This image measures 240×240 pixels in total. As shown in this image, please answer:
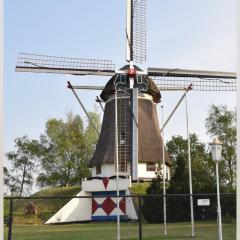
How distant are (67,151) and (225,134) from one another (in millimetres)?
14811

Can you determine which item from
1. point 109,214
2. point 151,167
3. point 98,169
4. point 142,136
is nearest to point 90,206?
point 98,169

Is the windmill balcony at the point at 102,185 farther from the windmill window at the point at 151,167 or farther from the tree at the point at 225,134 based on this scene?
the tree at the point at 225,134

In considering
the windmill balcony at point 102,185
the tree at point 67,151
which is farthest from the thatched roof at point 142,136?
the tree at point 67,151

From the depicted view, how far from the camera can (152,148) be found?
29.6 metres

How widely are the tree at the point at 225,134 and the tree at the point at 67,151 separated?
1068 centimetres

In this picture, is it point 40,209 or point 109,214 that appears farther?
point 40,209

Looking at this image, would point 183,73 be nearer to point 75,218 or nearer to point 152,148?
point 152,148

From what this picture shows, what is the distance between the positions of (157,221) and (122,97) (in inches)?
306

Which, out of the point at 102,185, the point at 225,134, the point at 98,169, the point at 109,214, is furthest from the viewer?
the point at 225,134

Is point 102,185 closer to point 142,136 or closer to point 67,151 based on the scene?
point 142,136

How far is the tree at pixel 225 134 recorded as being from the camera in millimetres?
37438

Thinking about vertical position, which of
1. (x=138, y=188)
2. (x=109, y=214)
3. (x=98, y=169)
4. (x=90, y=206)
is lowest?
(x=109, y=214)

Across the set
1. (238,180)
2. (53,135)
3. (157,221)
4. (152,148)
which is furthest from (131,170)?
(238,180)

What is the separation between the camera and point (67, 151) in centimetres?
4581
